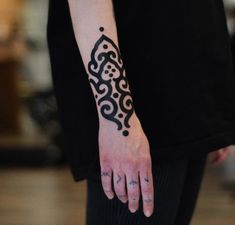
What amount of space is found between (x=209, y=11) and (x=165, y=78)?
5.4 inches

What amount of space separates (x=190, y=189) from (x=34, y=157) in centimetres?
332

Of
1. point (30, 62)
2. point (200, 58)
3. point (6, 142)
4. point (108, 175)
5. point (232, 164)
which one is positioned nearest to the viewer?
point (108, 175)

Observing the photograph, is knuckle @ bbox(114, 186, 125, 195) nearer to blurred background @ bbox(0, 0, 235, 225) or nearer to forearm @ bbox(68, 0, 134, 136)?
forearm @ bbox(68, 0, 134, 136)

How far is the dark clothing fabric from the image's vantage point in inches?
38.5

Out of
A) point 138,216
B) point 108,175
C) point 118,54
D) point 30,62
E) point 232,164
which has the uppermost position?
point 118,54

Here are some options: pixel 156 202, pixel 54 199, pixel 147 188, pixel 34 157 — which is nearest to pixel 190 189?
pixel 156 202

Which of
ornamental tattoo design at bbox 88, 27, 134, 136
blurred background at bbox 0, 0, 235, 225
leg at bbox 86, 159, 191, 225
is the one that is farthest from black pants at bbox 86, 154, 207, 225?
blurred background at bbox 0, 0, 235, 225

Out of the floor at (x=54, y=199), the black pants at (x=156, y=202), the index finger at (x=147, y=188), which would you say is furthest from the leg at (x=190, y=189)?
the floor at (x=54, y=199)

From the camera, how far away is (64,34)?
1.03 m

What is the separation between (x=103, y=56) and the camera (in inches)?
36.5

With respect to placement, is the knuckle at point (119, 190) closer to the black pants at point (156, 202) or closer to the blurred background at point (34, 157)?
the black pants at point (156, 202)

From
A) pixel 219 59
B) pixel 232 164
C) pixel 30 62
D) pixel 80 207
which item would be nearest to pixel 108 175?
pixel 219 59

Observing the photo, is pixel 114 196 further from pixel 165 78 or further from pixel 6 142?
pixel 6 142

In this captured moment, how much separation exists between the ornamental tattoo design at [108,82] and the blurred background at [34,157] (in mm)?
2250
